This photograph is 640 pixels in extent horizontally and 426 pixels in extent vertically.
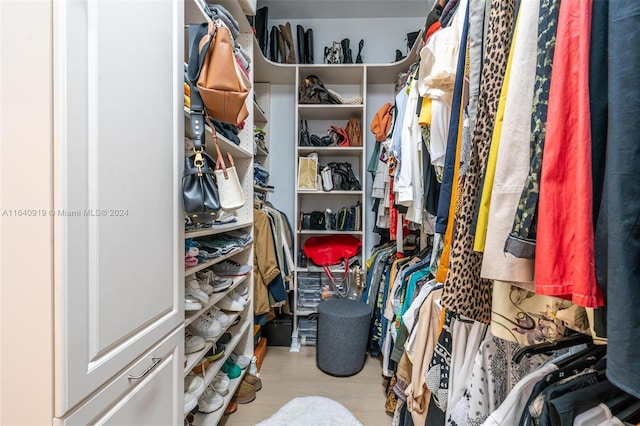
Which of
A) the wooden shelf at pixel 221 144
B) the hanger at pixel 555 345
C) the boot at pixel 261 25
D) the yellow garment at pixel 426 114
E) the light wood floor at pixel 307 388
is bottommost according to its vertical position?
the light wood floor at pixel 307 388

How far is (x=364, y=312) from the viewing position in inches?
80.7

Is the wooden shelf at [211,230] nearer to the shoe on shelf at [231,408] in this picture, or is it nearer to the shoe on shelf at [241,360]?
the shoe on shelf at [241,360]

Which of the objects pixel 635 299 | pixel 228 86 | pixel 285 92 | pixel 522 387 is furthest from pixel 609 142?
pixel 285 92

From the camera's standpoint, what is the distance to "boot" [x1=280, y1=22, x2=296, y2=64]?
2.47m

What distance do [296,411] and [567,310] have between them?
5.19 ft

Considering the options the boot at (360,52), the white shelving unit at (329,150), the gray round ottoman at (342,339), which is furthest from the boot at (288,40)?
the gray round ottoman at (342,339)

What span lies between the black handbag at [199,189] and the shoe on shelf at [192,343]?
1.88ft

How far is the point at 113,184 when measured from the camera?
69 centimetres

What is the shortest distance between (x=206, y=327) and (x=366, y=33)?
2667 millimetres

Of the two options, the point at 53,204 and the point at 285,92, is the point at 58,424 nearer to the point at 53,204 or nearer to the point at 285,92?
the point at 53,204

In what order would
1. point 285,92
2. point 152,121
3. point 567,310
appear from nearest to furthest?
point 567,310
point 152,121
point 285,92

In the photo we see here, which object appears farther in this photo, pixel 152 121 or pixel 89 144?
pixel 152 121

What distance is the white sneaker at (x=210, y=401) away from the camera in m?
1.40

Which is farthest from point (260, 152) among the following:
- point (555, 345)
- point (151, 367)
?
point (555, 345)
